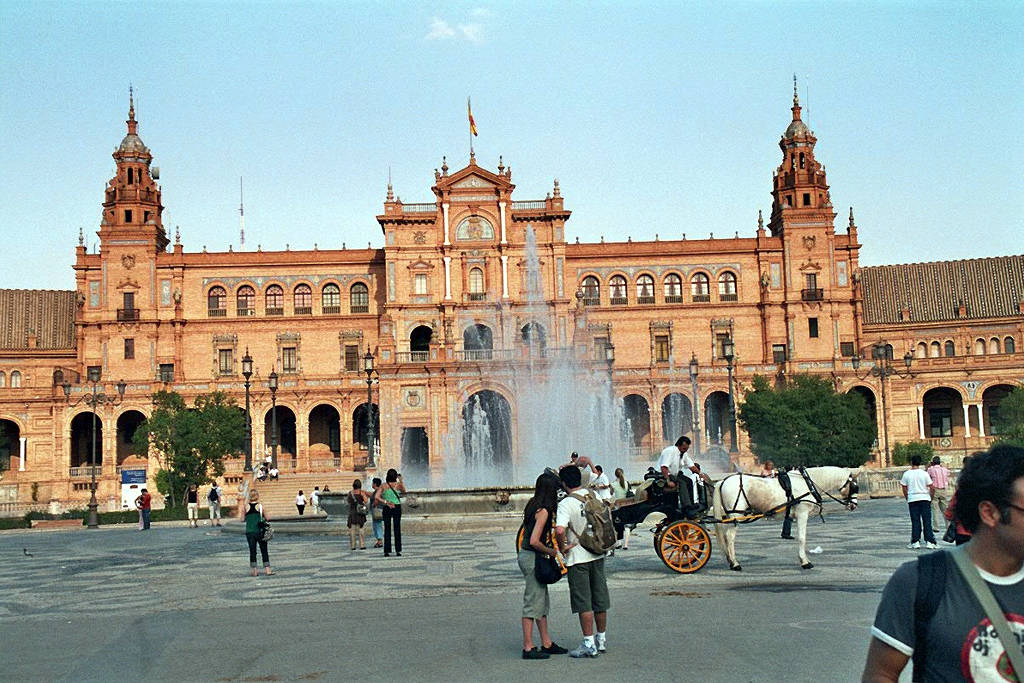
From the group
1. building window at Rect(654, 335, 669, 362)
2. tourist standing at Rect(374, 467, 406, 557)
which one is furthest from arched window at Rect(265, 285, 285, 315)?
tourist standing at Rect(374, 467, 406, 557)

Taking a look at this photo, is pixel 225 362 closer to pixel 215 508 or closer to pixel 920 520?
pixel 215 508

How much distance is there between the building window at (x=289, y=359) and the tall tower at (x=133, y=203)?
10.4m

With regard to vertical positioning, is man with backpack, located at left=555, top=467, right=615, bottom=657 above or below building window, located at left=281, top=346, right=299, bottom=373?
below

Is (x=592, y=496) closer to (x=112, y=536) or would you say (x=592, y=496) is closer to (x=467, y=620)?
(x=467, y=620)

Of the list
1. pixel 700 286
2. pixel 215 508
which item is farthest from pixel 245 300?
pixel 215 508

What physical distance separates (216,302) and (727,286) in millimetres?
33093

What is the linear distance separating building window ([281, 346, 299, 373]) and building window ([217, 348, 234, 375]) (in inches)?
126

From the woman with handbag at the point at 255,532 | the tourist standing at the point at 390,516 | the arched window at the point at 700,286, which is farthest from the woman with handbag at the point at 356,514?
the arched window at the point at 700,286

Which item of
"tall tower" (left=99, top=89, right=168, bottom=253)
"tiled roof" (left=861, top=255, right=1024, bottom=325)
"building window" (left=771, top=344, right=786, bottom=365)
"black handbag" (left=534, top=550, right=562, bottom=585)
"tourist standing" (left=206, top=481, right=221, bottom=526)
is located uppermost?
"tall tower" (left=99, top=89, right=168, bottom=253)

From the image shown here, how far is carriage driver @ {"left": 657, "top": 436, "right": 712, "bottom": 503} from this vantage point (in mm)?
15562

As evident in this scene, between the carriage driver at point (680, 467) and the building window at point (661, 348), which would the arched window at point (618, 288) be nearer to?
the building window at point (661, 348)

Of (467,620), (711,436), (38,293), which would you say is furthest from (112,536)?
(38,293)

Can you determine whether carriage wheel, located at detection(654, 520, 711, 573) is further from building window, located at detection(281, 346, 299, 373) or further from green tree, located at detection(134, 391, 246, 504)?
building window, located at detection(281, 346, 299, 373)

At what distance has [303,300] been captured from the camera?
74.0 m
